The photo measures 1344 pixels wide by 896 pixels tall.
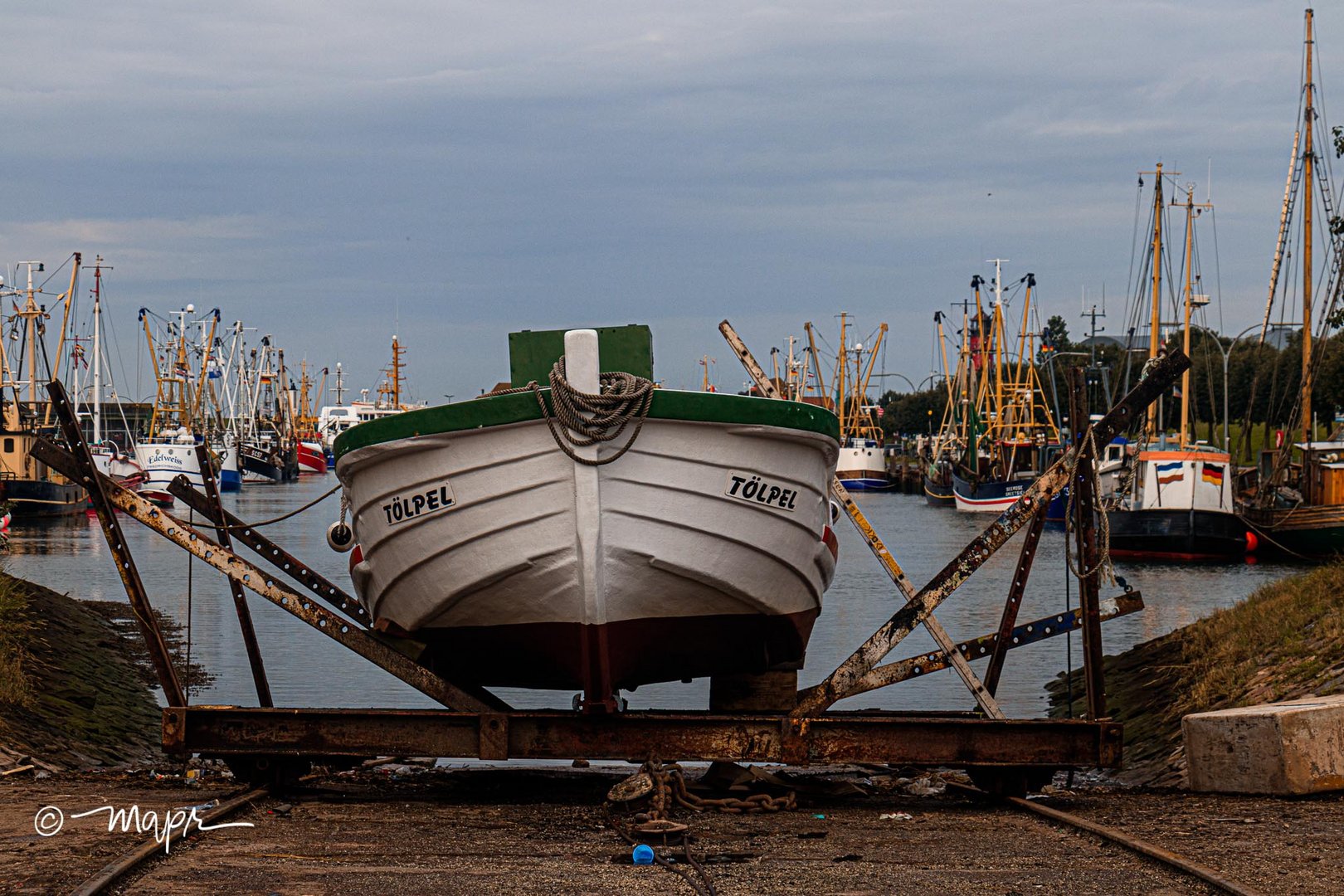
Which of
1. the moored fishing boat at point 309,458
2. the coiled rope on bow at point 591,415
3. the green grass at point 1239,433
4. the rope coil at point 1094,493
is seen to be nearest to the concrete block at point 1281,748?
the rope coil at point 1094,493

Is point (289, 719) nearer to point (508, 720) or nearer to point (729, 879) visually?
point (508, 720)

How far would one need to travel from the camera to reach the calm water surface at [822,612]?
1844cm

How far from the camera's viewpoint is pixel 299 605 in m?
9.41

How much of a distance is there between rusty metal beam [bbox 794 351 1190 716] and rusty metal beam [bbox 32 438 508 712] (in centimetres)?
215

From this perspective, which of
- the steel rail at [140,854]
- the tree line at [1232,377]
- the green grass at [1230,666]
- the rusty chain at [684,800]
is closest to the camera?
the steel rail at [140,854]

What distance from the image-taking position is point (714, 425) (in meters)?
8.84

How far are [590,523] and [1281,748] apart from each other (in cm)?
409

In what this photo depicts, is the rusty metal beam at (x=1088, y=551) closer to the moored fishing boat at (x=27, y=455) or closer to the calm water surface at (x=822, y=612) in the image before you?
the calm water surface at (x=822, y=612)

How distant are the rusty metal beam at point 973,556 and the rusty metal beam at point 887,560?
0.36 m

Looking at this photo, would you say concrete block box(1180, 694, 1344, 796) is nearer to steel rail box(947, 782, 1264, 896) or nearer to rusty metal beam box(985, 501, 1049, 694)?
steel rail box(947, 782, 1264, 896)

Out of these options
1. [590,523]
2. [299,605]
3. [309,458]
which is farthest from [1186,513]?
[309,458]

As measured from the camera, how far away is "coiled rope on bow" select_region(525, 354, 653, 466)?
8547 mm

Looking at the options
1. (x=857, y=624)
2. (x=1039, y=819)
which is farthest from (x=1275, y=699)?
(x=857, y=624)

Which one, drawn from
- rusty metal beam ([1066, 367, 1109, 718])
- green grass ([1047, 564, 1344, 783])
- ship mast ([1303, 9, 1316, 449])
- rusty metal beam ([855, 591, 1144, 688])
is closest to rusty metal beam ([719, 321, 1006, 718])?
rusty metal beam ([855, 591, 1144, 688])
